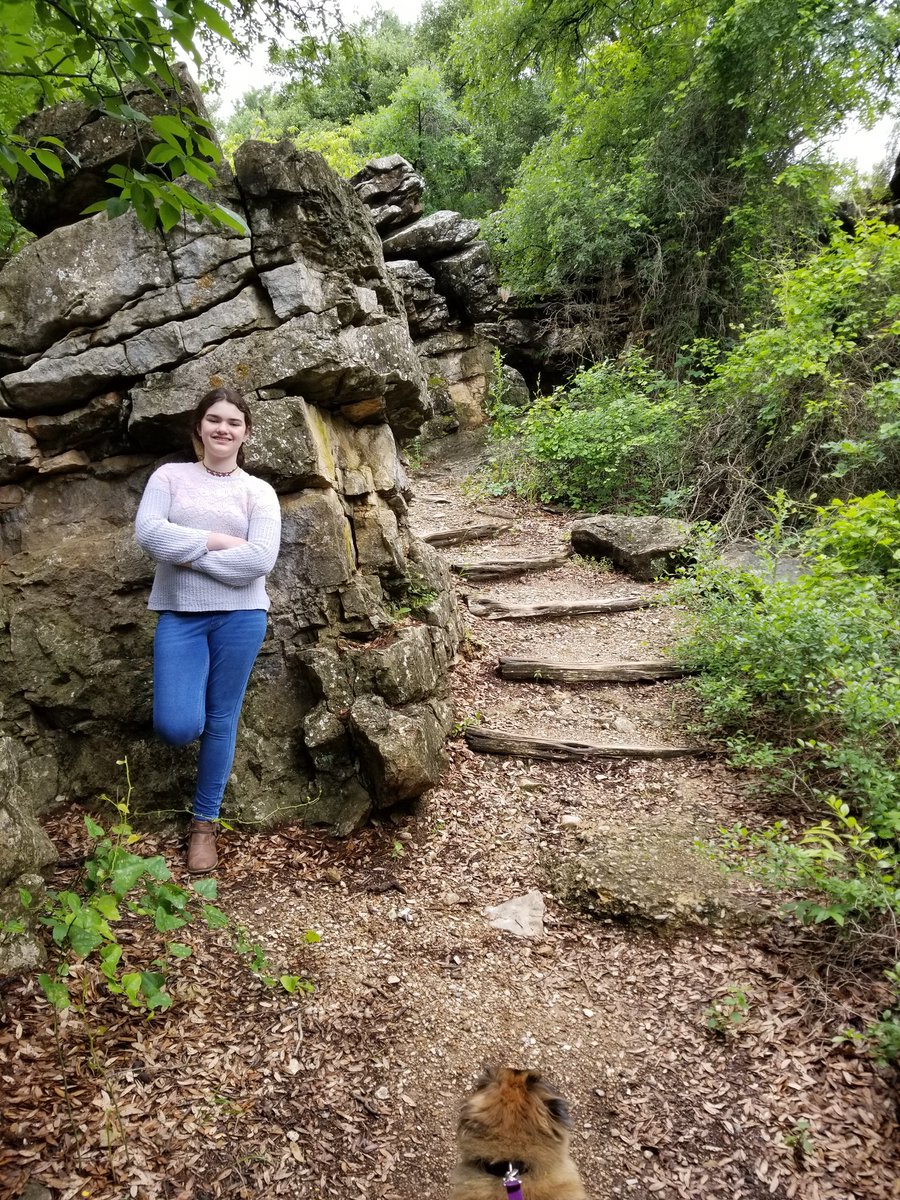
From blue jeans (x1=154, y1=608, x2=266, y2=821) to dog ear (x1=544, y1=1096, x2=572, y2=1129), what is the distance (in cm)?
219

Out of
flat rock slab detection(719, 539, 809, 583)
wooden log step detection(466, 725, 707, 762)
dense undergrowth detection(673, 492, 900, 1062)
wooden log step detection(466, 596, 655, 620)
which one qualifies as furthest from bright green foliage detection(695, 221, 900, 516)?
wooden log step detection(466, 725, 707, 762)

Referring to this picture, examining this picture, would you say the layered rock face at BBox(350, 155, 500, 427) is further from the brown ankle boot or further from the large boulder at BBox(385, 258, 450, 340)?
the brown ankle boot

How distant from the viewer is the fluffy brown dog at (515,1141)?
180 centimetres

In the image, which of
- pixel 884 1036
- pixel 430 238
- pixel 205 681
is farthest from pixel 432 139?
pixel 884 1036

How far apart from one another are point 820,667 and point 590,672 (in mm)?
2030

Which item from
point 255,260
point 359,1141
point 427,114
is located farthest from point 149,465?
point 427,114

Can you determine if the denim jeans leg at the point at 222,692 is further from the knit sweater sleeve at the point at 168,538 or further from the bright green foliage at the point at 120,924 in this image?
the bright green foliage at the point at 120,924

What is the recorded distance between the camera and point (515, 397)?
13.5 meters

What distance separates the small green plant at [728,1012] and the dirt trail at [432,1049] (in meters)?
0.03

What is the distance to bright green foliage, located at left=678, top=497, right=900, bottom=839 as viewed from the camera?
3609 millimetres

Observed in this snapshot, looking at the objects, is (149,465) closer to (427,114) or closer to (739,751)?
(739,751)

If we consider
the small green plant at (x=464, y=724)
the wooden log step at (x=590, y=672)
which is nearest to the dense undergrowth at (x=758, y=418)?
the wooden log step at (x=590, y=672)

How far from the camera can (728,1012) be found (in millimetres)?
2893

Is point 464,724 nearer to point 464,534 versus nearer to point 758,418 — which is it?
point 464,534
